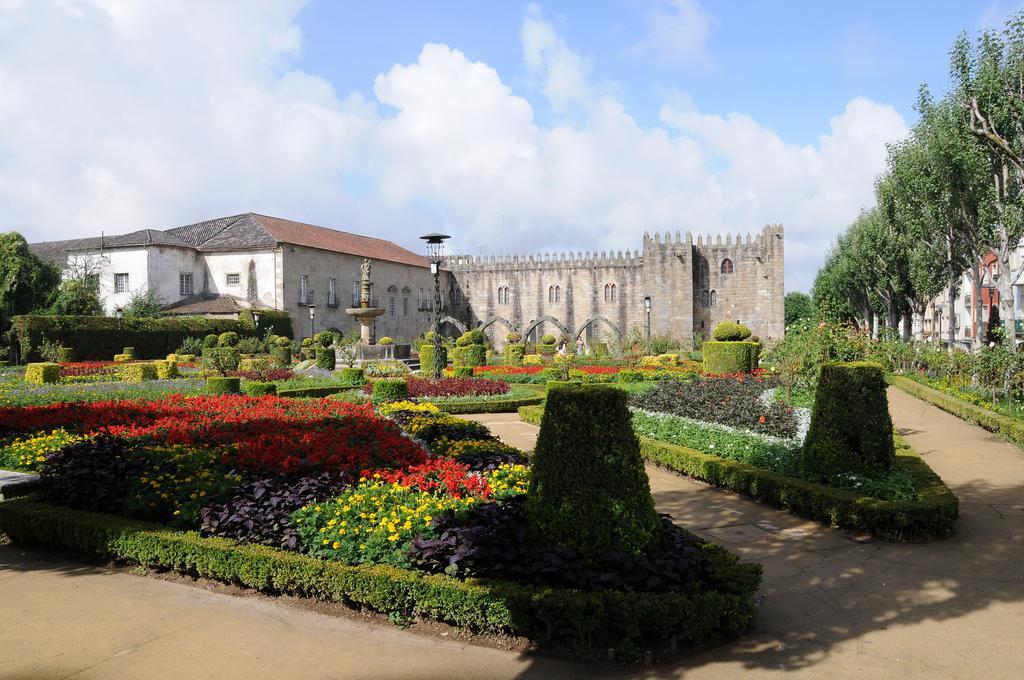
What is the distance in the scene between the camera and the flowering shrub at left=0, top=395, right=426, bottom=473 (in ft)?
21.7

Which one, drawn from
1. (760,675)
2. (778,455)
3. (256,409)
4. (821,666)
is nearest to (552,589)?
(760,675)

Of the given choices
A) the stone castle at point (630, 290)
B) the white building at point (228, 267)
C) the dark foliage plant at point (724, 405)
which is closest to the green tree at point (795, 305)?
the stone castle at point (630, 290)

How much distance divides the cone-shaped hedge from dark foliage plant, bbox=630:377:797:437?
18.2 feet

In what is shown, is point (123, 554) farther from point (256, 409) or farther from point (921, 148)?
point (921, 148)

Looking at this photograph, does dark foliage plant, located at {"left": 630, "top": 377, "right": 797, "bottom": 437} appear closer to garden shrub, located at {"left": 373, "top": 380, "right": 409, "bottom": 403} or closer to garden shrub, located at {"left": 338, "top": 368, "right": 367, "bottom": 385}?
garden shrub, located at {"left": 373, "top": 380, "right": 409, "bottom": 403}

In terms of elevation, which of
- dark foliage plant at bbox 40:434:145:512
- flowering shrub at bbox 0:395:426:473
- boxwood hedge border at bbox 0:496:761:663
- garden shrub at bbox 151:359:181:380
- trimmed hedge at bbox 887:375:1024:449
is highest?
garden shrub at bbox 151:359:181:380

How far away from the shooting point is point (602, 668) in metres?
3.76

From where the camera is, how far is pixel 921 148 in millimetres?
20750

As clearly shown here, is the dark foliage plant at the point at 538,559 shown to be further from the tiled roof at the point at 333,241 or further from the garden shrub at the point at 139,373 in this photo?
the tiled roof at the point at 333,241

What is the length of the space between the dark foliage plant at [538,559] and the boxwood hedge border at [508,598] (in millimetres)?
115

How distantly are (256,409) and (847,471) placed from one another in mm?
7744

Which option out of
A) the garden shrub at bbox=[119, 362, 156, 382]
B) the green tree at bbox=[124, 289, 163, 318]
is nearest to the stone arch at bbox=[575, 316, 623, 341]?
the green tree at bbox=[124, 289, 163, 318]

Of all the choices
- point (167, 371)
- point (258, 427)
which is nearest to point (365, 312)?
point (167, 371)

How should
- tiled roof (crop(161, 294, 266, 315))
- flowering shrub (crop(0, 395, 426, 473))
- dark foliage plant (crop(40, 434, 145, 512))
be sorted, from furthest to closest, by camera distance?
tiled roof (crop(161, 294, 266, 315)) → flowering shrub (crop(0, 395, 426, 473)) → dark foliage plant (crop(40, 434, 145, 512))
